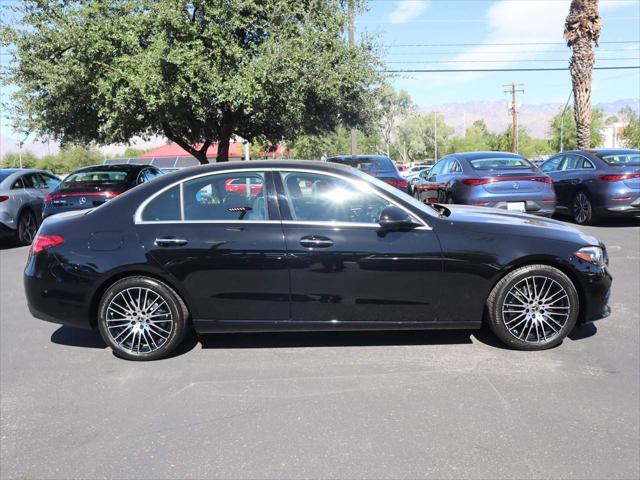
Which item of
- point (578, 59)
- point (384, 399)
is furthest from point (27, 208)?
point (578, 59)

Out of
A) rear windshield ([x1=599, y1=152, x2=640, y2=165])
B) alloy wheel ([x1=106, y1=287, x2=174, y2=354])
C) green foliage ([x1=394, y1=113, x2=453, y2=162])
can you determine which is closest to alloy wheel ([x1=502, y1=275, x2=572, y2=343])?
alloy wheel ([x1=106, y1=287, x2=174, y2=354])

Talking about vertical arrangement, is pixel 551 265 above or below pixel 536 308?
above

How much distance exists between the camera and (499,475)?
2830 millimetres

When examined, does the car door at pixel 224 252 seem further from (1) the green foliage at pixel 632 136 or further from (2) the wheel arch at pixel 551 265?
(1) the green foliage at pixel 632 136

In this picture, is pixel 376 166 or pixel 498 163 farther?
pixel 376 166

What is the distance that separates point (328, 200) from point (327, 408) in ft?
5.46

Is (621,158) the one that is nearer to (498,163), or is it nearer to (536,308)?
(498,163)

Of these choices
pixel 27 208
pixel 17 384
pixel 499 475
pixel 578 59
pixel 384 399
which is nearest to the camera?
pixel 499 475

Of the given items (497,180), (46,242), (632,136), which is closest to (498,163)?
(497,180)

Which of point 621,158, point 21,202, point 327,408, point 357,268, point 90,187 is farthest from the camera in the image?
point 621,158

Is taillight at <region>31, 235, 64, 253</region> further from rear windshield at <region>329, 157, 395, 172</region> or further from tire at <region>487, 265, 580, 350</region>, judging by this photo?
rear windshield at <region>329, 157, 395, 172</region>

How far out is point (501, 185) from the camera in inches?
373

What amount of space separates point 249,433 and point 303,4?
13.0 m

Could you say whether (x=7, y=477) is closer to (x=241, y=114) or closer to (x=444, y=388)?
(x=444, y=388)
